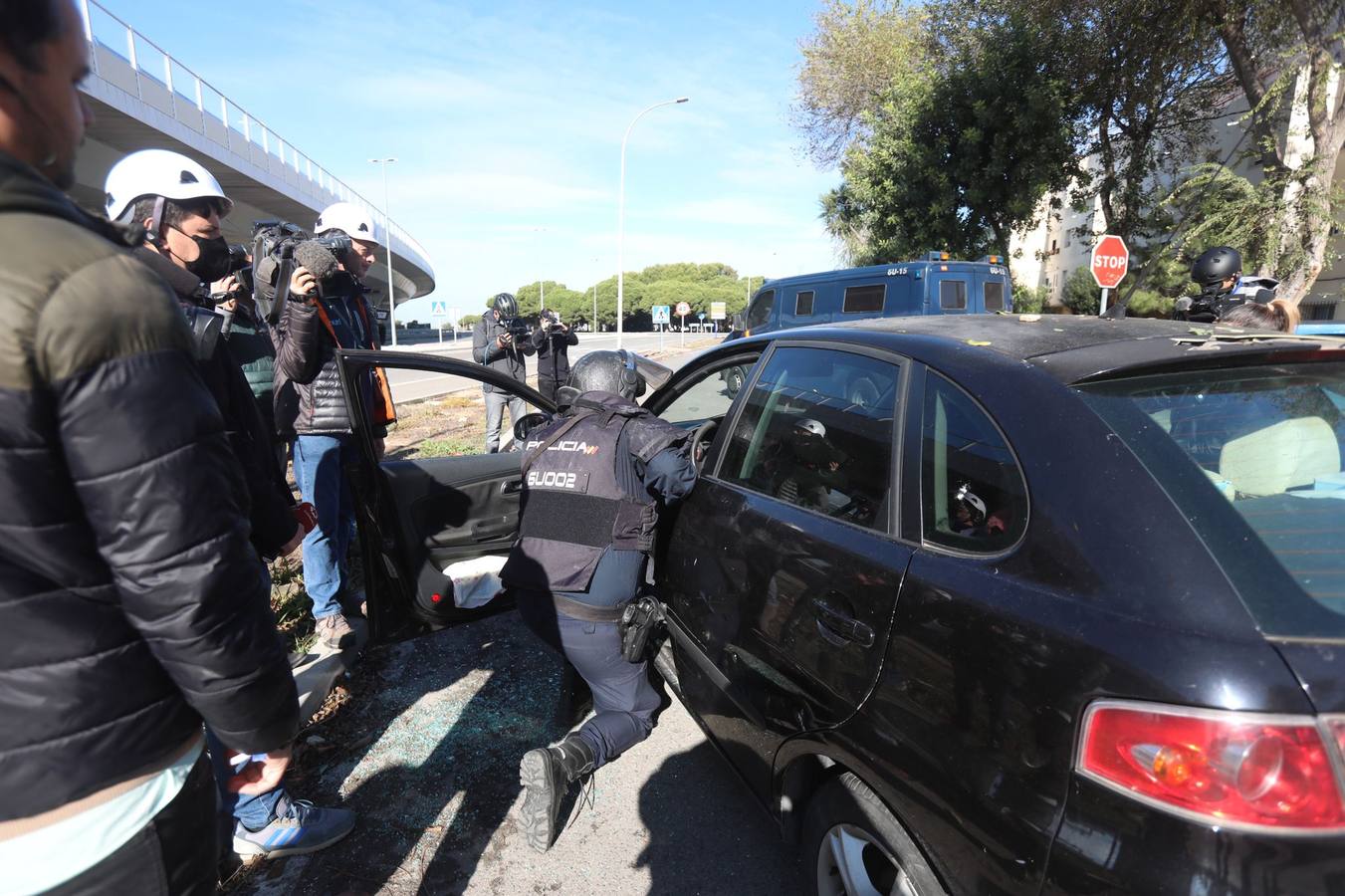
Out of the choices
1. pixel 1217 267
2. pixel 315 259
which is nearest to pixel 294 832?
pixel 315 259

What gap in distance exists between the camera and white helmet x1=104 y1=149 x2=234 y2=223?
2.33 m

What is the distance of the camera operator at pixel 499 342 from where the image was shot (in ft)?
24.3

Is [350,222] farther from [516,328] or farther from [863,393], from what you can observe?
[516,328]

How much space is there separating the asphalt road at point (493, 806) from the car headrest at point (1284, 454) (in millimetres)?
1716

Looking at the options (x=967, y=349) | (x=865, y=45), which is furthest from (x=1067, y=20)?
(x=967, y=349)

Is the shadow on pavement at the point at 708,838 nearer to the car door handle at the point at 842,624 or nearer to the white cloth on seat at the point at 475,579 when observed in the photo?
the car door handle at the point at 842,624

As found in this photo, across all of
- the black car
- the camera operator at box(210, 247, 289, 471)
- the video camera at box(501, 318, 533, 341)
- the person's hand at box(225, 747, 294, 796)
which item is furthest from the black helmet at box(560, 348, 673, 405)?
the video camera at box(501, 318, 533, 341)

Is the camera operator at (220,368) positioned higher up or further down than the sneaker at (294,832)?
higher up

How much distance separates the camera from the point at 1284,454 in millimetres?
1481

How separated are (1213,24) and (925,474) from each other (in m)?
14.3

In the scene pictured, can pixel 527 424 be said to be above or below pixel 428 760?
above

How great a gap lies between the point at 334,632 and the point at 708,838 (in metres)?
2.13

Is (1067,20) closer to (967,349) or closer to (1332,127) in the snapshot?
(1332,127)

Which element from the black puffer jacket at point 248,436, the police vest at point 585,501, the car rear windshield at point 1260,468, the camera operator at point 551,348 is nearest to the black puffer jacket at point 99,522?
the black puffer jacket at point 248,436
